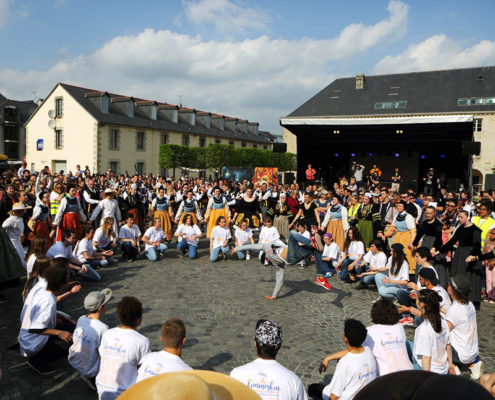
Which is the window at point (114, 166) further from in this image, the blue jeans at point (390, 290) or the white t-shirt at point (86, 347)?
the white t-shirt at point (86, 347)

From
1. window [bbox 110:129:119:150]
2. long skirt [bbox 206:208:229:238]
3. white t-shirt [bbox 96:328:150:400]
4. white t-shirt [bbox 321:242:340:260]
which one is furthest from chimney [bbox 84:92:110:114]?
white t-shirt [bbox 96:328:150:400]

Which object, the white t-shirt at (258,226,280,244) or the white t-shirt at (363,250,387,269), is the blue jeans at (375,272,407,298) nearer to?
the white t-shirt at (363,250,387,269)

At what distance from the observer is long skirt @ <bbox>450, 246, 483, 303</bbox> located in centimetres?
724

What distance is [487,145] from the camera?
3675 cm

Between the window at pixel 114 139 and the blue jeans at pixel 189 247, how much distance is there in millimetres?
29728

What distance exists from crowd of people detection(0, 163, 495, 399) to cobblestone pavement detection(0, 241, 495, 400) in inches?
12.5

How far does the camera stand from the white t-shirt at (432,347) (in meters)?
3.88

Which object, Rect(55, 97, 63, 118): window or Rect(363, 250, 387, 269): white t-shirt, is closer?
Rect(363, 250, 387, 269): white t-shirt

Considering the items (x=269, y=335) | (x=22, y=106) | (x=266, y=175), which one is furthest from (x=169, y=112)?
(x=269, y=335)

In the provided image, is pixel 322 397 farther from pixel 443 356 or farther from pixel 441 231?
pixel 441 231

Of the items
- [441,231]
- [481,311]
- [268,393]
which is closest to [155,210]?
[441,231]

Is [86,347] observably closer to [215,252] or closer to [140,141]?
[215,252]

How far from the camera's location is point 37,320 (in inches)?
170

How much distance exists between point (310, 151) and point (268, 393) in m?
24.0
